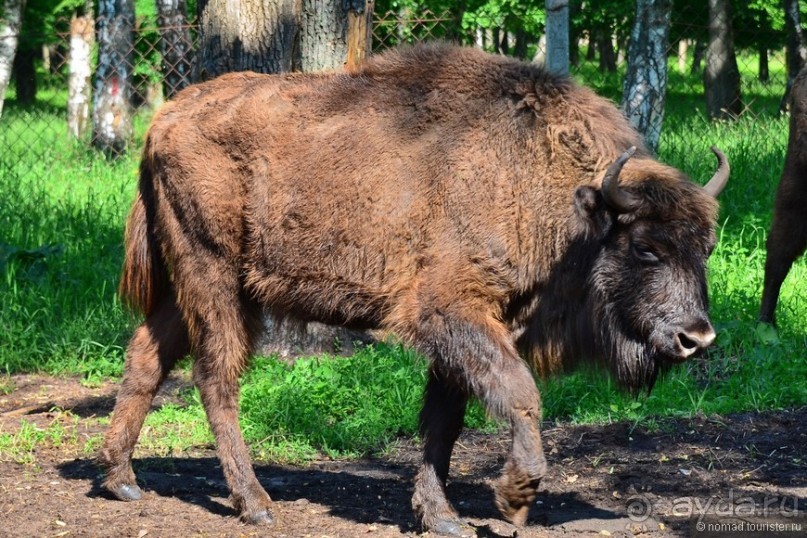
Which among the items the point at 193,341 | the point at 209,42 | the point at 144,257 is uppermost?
the point at 209,42

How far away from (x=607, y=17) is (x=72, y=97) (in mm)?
9691

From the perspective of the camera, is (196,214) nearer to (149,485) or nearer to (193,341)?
(193,341)

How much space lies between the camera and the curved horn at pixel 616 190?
4094 millimetres

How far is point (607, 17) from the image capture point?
19.3m

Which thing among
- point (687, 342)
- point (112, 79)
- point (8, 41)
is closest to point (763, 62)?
point (112, 79)

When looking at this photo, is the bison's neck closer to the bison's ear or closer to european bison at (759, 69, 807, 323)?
the bison's ear

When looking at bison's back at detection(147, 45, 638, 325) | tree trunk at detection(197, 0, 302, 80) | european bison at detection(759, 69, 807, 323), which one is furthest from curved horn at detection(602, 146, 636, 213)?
european bison at detection(759, 69, 807, 323)

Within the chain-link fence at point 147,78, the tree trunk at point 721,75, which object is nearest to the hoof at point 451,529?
the chain-link fence at point 147,78

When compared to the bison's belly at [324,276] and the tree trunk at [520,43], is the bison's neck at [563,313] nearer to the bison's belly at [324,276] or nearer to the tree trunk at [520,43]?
the bison's belly at [324,276]

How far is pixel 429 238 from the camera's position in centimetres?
449

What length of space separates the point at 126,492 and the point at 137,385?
0.53 meters

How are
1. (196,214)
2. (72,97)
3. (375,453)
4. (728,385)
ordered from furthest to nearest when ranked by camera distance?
(72,97) → (728,385) → (375,453) → (196,214)

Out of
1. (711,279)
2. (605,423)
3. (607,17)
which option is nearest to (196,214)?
(605,423)

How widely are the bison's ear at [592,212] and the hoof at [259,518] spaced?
1889 mm
